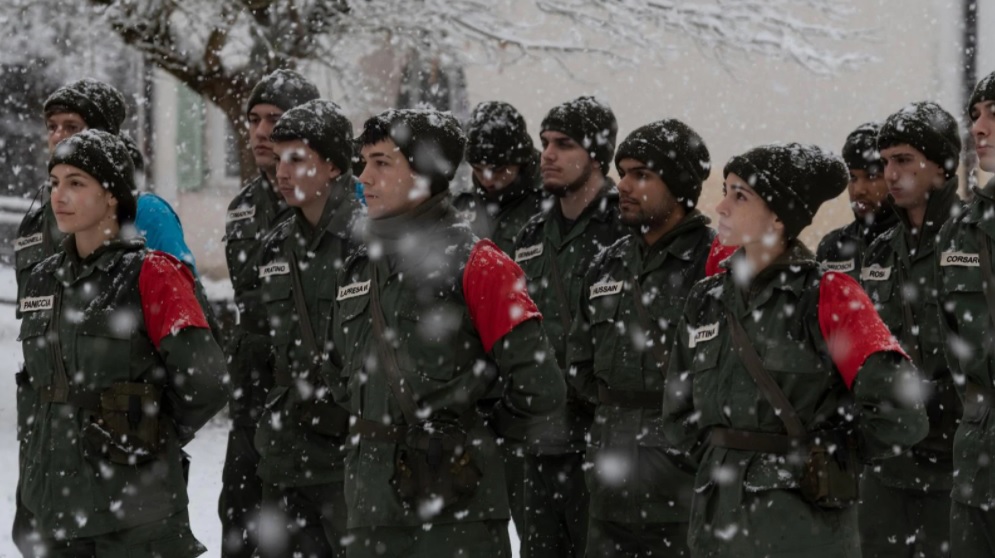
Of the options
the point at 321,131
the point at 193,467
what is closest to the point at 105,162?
the point at 321,131

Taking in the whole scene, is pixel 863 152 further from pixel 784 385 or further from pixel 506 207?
pixel 784 385

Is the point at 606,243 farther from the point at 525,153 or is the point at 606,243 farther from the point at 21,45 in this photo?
the point at 21,45

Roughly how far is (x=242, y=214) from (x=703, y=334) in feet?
10.5

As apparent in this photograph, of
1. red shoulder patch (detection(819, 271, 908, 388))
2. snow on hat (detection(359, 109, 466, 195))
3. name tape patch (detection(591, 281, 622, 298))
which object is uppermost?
red shoulder patch (detection(819, 271, 908, 388))

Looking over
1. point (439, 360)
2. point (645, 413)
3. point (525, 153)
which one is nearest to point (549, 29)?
point (525, 153)

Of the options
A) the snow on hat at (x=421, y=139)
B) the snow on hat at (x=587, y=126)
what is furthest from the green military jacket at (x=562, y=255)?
the snow on hat at (x=421, y=139)

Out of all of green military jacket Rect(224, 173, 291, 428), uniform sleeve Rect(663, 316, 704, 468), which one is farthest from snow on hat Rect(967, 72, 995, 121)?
green military jacket Rect(224, 173, 291, 428)

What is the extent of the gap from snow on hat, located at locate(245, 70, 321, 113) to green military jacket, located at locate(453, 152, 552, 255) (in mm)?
1070

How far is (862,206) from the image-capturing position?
25.6 feet

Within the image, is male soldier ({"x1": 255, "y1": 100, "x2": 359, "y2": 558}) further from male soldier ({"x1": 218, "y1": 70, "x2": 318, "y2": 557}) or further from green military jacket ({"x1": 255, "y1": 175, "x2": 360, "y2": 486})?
male soldier ({"x1": 218, "y1": 70, "x2": 318, "y2": 557})

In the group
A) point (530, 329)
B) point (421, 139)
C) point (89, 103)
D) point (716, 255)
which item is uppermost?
point (421, 139)

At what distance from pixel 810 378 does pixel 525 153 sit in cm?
360

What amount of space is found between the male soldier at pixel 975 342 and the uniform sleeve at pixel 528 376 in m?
1.66

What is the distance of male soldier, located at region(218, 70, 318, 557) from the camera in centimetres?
740
